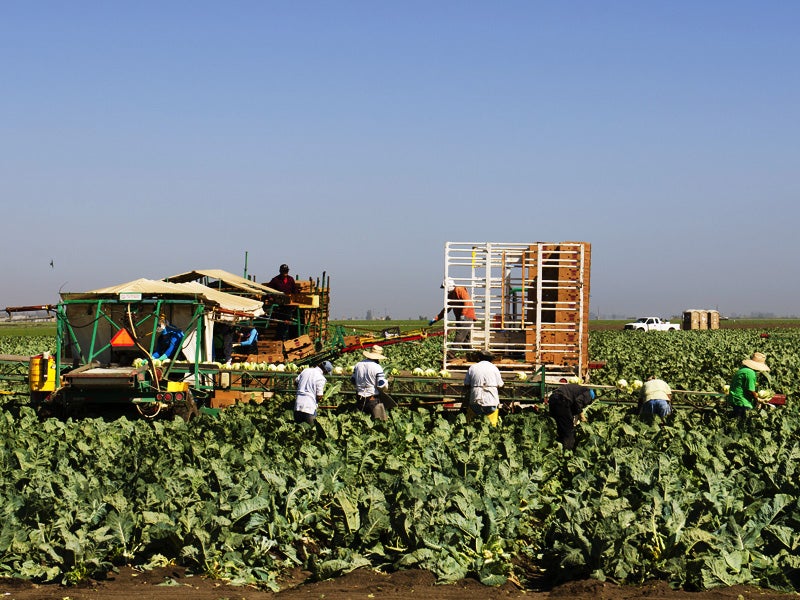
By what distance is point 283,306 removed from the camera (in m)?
21.8

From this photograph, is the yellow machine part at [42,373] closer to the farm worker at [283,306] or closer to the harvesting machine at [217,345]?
the harvesting machine at [217,345]

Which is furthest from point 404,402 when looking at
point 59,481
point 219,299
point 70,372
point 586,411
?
point 59,481

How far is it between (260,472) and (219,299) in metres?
8.30

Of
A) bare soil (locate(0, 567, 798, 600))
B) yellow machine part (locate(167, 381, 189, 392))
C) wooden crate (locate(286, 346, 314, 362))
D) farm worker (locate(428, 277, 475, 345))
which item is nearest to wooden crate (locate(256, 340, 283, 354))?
wooden crate (locate(286, 346, 314, 362))

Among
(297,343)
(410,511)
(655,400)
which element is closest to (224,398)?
(297,343)

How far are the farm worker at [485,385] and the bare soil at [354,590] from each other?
6035mm

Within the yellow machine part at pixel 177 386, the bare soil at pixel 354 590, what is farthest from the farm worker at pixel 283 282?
the bare soil at pixel 354 590

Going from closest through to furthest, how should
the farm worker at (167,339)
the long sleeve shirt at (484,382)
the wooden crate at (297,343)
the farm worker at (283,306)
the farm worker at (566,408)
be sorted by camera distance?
the farm worker at (566,408)
the long sleeve shirt at (484,382)
the farm worker at (167,339)
the wooden crate at (297,343)
the farm worker at (283,306)

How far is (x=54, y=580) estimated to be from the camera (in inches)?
294

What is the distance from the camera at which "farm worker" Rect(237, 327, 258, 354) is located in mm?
19172

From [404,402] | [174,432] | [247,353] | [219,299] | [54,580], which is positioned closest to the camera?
[54,580]

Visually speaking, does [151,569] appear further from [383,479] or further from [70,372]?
[70,372]

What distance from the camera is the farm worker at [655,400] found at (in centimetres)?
1427

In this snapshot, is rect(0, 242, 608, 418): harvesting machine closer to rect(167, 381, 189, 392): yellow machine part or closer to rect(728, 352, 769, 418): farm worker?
rect(167, 381, 189, 392): yellow machine part
